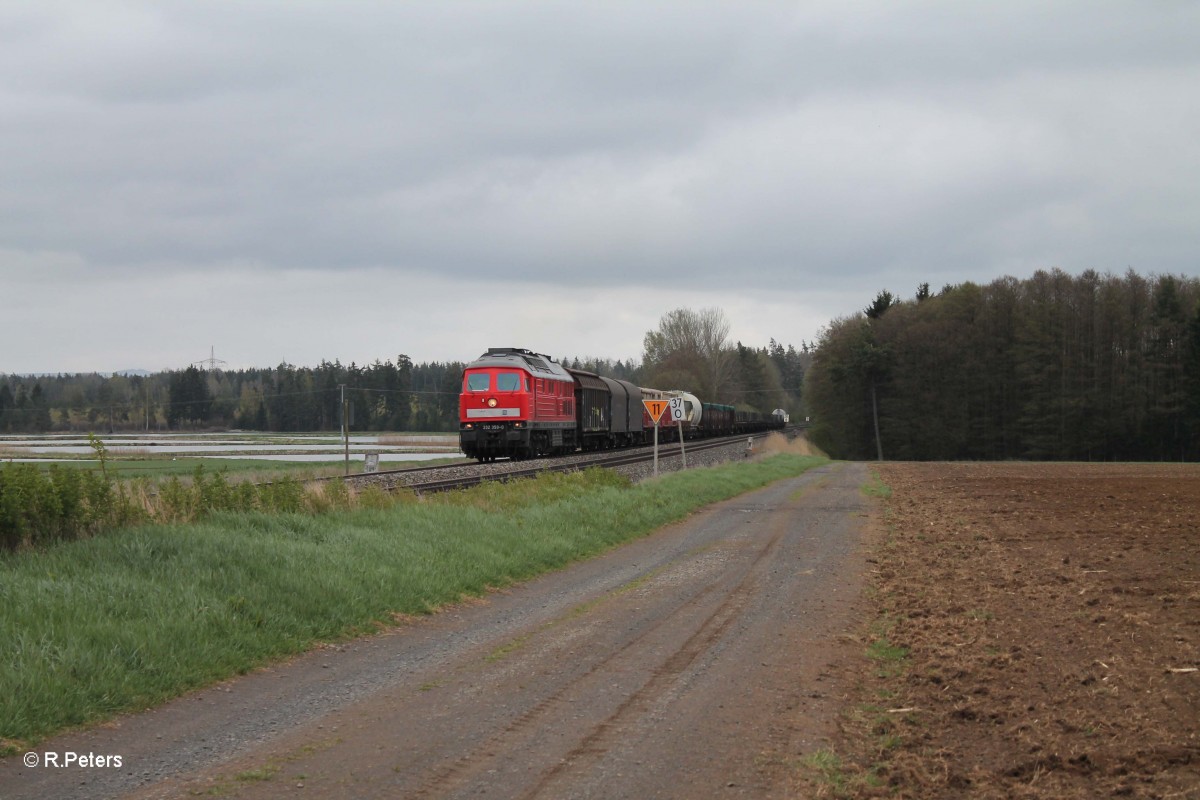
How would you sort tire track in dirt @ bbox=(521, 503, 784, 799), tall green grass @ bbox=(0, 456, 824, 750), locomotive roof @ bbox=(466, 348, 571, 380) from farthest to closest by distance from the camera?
locomotive roof @ bbox=(466, 348, 571, 380), tall green grass @ bbox=(0, 456, 824, 750), tire track in dirt @ bbox=(521, 503, 784, 799)

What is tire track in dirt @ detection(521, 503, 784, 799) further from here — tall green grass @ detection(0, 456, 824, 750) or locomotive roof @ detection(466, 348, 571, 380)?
locomotive roof @ detection(466, 348, 571, 380)

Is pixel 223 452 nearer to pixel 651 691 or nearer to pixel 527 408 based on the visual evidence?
pixel 527 408

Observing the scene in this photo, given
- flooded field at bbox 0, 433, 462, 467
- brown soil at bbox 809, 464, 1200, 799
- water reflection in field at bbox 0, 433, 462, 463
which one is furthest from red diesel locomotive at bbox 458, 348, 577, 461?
brown soil at bbox 809, 464, 1200, 799

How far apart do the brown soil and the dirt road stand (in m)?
0.56

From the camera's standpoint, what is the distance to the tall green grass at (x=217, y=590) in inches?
271

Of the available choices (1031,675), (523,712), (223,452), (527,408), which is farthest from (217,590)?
(223,452)

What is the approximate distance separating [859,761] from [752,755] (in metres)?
0.62

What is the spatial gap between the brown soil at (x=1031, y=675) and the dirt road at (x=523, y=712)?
0.56 meters

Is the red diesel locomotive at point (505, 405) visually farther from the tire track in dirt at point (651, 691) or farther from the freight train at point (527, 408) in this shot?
the tire track in dirt at point (651, 691)

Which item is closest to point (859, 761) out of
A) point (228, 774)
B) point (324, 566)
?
point (228, 774)

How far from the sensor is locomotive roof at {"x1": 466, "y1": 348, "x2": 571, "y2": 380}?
3691 cm

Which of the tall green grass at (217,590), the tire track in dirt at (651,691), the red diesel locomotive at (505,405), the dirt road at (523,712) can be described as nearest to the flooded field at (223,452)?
the red diesel locomotive at (505,405)

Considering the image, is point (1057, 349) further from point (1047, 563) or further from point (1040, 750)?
point (1040, 750)

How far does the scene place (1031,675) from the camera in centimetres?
744
